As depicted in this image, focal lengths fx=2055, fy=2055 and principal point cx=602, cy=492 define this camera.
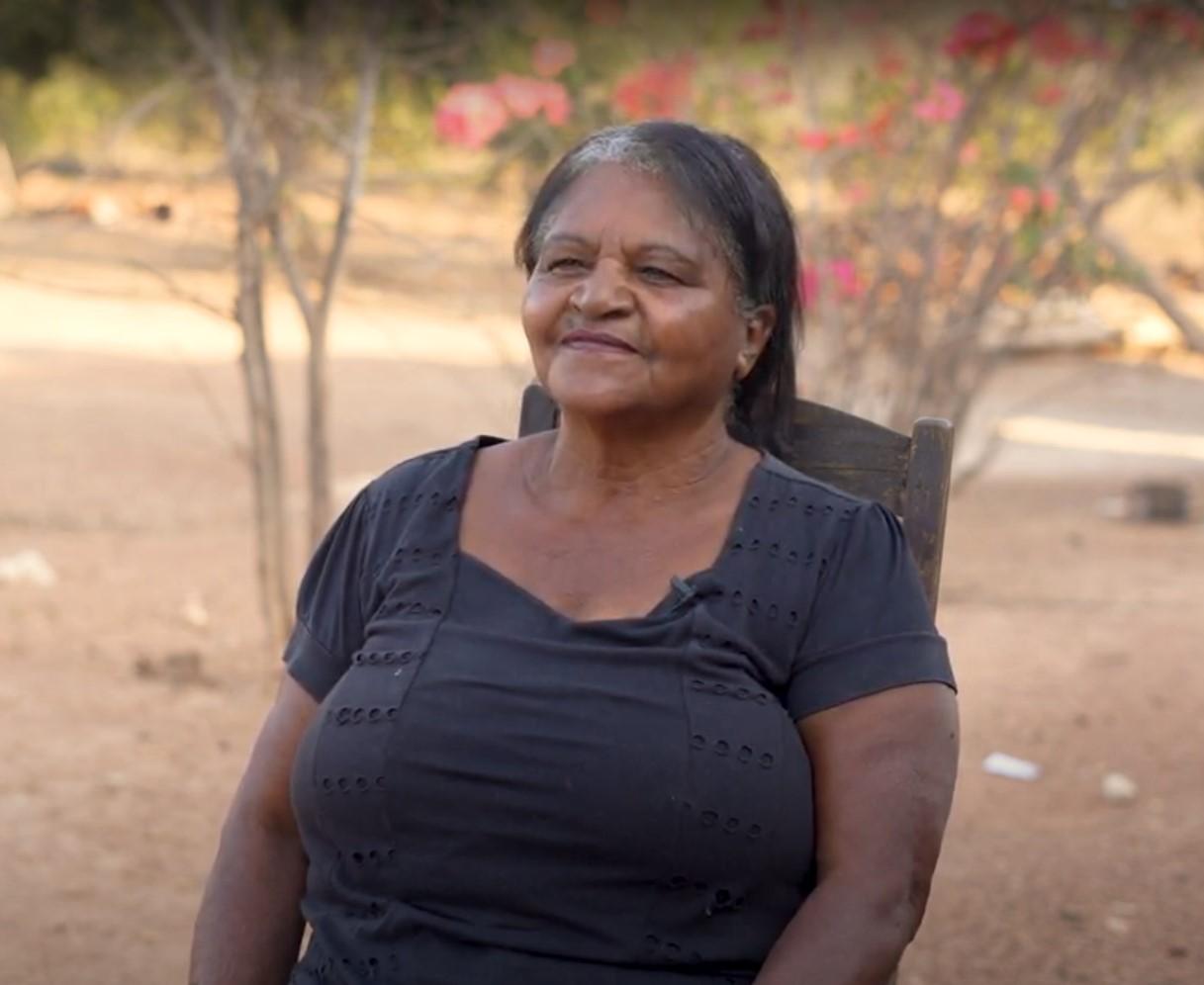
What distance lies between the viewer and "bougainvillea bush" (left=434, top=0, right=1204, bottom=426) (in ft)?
25.5

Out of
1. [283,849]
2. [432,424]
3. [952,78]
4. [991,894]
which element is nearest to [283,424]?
[432,424]

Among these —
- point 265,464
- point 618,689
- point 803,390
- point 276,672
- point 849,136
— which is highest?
point 618,689

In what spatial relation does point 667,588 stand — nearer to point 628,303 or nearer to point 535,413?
point 628,303

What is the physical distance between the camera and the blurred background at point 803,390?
15.1ft

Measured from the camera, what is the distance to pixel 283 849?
7.94 feet

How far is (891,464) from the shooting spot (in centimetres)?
265

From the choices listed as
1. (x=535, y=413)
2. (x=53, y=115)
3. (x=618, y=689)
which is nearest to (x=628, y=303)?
(x=618, y=689)

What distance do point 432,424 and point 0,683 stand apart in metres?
7.13

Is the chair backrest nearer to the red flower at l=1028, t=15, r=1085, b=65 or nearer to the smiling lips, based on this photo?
the smiling lips

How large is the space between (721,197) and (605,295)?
0.17 m

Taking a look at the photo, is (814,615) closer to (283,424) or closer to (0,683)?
(0,683)

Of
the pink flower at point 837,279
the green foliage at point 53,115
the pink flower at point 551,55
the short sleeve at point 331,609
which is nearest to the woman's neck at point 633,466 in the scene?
the short sleeve at point 331,609

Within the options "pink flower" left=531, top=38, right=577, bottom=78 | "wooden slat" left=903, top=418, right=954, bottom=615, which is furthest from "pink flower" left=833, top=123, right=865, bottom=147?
"wooden slat" left=903, top=418, right=954, bottom=615

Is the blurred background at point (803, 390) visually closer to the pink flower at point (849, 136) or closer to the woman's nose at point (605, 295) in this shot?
the pink flower at point (849, 136)
